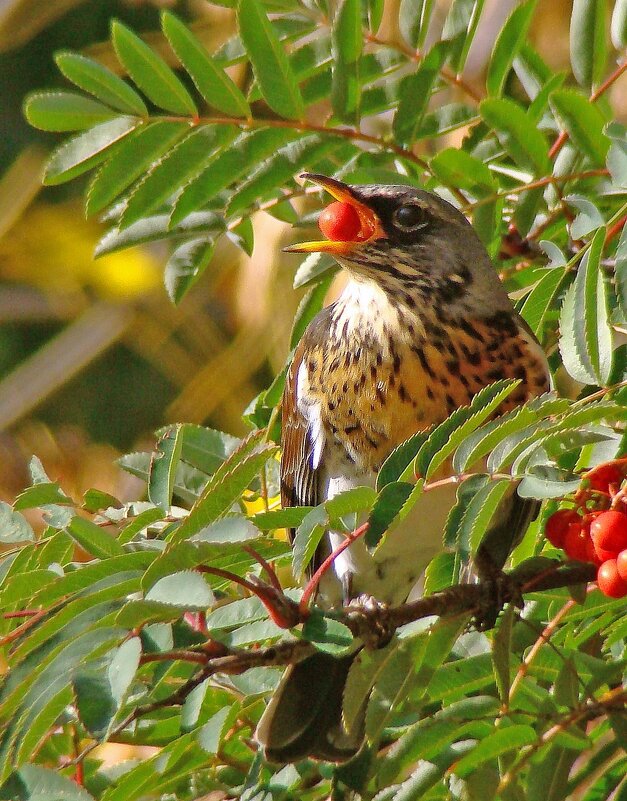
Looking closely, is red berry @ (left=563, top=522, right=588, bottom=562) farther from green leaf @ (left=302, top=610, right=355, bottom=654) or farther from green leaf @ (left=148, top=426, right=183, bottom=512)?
green leaf @ (left=148, top=426, right=183, bottom=512)

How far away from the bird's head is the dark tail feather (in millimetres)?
951

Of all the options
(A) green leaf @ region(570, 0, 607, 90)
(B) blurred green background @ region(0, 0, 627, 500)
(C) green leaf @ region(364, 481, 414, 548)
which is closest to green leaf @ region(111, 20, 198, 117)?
(A) green leaf @ region(570, 0, 607, 90)

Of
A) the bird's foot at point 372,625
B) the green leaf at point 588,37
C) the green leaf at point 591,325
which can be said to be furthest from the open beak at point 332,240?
the bird's foot at point 372,625

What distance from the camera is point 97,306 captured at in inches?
240

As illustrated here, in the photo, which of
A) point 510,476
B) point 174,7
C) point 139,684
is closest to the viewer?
point 510,476

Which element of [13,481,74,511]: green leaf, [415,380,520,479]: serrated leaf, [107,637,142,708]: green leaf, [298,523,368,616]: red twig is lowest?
[298,523,368,616]: red twig

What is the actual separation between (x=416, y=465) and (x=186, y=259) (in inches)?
40.0

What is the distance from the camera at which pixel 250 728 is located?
2.52 meters

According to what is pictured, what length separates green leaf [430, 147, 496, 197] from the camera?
2574 mm

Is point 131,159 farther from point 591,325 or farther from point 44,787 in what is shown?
point 44,787

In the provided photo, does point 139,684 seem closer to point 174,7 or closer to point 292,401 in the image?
point 292,401

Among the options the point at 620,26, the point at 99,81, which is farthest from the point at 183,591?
the point at 620,26

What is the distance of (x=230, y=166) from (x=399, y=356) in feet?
2.13

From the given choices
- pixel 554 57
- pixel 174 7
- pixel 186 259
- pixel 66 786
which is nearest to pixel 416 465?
pixel 66 786
